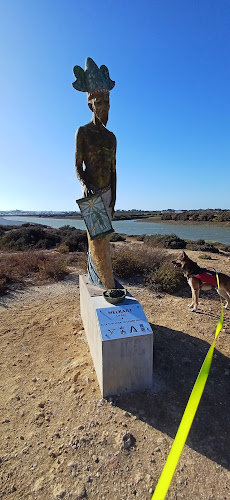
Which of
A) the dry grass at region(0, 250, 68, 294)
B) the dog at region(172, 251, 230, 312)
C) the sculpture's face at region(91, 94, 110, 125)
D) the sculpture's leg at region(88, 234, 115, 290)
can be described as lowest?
the dry grass at region(0, 250, 68, 294)

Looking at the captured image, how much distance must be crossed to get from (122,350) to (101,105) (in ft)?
10.4

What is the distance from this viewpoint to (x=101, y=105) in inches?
147

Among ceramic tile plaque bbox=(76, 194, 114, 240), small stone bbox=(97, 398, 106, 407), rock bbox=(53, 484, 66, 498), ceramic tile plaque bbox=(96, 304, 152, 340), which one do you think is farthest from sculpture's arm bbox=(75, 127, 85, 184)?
rock bbox=(53, 484, 66, 498)

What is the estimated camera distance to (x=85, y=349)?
4070 millimetres

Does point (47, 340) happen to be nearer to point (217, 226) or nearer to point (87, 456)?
point (87, 456)

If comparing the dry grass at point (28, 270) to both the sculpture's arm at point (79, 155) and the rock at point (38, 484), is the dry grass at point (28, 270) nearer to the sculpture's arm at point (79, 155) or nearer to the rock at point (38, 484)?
the sculpture's arm at point (79, 155)

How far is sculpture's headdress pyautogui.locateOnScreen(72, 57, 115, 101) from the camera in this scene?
369cm

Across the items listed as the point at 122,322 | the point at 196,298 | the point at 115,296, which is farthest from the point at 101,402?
the point at 196,298

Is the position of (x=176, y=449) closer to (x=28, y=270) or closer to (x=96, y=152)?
(x=96, y=152)

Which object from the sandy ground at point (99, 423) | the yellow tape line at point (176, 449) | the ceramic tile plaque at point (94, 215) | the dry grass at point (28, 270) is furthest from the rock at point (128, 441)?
the dry grass at point (28, 270)

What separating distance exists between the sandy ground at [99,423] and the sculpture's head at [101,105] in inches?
133

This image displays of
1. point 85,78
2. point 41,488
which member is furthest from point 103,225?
point 41,488

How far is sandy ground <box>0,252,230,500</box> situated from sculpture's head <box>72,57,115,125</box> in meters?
3.45

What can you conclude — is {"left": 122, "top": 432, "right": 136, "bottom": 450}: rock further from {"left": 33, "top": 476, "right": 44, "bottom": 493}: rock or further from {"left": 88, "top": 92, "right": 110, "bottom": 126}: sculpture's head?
{"left": 88, "top": 92, "right": 110, "bottom": 126}: sculpture's head
